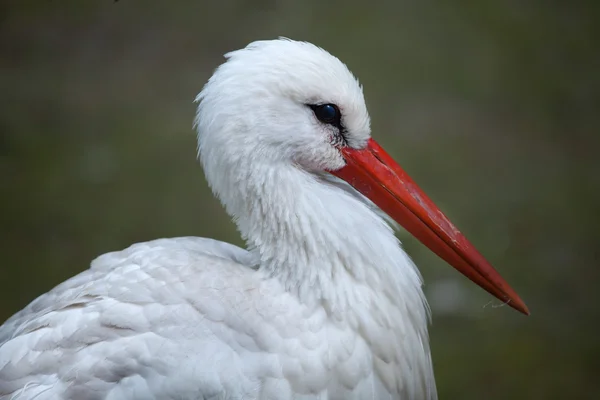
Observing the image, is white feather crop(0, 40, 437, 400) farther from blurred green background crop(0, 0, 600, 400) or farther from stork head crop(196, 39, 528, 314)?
blurred green background crop(0, 0, 600, 400)

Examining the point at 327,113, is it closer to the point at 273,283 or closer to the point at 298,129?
the point at 298,129

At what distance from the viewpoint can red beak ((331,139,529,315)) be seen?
159cm

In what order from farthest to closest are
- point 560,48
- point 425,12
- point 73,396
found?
point 425,12 → point 560,48 → point 73,396

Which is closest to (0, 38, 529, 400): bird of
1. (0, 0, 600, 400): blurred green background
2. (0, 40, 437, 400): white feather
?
(0, 40, 437, 400): white feather

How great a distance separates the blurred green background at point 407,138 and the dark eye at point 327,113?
4.67 ft

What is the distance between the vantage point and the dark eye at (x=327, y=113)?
1.50m

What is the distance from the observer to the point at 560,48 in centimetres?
421

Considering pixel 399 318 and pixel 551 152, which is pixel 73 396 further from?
pixel 551 152

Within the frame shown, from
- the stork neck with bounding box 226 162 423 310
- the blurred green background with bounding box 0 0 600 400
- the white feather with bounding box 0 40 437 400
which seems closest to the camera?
the white feather with bounding box 0 40 437 400

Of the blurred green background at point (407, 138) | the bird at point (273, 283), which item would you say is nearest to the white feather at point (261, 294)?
the bird at point (273, 283)

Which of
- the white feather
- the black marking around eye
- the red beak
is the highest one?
the black marking around eye

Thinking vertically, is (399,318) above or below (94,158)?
above

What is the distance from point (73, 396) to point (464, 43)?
362 cm

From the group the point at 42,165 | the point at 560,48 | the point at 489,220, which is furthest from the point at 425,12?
the point at 42,165
